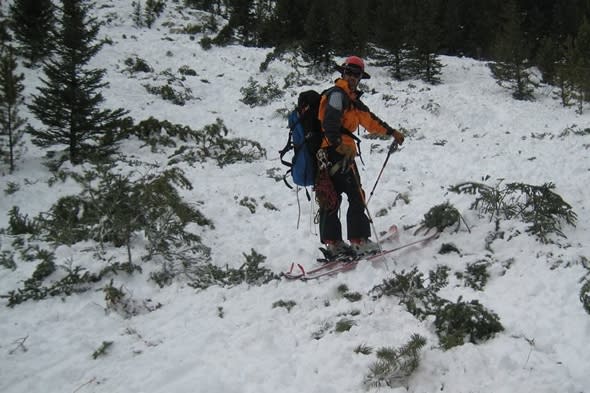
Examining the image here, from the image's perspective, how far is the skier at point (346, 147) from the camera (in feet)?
15.5

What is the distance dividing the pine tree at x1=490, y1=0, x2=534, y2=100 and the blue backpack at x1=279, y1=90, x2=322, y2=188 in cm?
1293

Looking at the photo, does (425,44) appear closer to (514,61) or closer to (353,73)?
(514,61)

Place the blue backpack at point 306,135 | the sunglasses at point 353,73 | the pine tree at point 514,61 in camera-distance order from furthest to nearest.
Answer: the pine tree at point 514,61 → the blue backpack at point 306,135 → the sunglasses at point 353,73

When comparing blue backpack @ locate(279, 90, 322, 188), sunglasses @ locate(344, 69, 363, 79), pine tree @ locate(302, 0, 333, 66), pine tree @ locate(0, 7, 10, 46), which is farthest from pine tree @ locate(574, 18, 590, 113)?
pine tree @ locate(0, 7, 10, 46)

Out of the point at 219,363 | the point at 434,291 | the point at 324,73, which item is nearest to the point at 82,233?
the point at 219,363

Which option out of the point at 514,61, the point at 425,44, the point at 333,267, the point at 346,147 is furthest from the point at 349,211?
the point at 425,44

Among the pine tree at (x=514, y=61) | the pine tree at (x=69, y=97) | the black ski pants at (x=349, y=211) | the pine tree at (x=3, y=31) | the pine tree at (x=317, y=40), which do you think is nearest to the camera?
the black ski pants at (x=349, y=211)

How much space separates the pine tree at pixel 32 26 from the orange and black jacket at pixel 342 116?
51.0 ft

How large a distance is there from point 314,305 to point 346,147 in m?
1.86

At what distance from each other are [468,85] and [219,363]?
16.9 m

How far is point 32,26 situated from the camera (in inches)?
666

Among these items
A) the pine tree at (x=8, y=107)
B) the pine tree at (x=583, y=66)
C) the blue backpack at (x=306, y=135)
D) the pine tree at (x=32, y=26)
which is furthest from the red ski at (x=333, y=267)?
the pine tree at (x=32, y=26)

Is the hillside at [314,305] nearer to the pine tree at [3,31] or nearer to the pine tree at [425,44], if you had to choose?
the pine tree at [425,44]

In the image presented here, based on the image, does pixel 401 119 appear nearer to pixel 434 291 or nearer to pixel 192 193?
pixel 192 193
